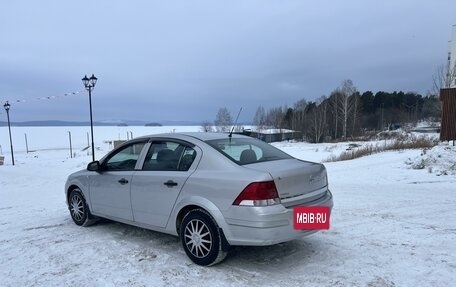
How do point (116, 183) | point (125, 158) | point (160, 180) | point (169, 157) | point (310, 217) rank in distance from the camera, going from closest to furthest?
point (310, 217) < point (160, 180) < point (169, 157) < point (116, 183) < point (125, 158)

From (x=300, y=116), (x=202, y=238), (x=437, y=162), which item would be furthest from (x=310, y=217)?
(x=300, y=116)

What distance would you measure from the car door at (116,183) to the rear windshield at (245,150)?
133 cm

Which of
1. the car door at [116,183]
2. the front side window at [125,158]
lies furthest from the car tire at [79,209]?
the front side window at [125,158]

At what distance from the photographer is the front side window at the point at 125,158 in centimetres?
542

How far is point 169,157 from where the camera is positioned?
4.91m

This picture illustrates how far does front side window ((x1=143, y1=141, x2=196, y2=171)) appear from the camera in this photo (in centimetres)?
469

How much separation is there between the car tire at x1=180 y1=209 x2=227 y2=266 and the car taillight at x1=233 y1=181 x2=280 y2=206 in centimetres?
53

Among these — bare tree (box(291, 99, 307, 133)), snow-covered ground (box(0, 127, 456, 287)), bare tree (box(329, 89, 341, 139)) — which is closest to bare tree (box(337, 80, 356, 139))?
bare tree (box(329, 89, 341, 139))

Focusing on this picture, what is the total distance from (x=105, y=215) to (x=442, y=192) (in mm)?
7493

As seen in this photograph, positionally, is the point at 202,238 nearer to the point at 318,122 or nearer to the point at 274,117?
the point at 318,122

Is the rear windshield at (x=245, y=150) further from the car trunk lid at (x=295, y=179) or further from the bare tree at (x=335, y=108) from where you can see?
the bare tree at (x=335, y=108)

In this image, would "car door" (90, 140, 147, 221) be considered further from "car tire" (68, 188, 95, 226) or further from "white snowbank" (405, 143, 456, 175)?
"white snowbank" (405, 143, 456, 175)

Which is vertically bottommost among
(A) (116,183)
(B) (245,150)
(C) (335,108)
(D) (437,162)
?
(D) (437,162)

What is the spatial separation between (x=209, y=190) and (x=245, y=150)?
2.74ft
